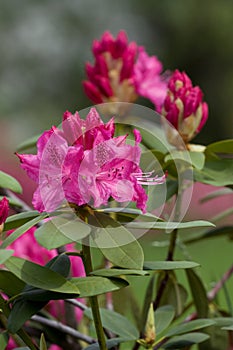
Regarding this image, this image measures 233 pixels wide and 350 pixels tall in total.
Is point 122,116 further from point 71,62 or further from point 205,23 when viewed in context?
point 71,62

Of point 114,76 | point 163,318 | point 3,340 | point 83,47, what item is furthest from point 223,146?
point 83,47

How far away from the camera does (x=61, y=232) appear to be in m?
0.58

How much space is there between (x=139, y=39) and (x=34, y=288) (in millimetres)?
13148

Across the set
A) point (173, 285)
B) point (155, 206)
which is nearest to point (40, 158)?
point (155, 206)

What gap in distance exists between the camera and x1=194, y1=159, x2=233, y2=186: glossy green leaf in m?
0.75

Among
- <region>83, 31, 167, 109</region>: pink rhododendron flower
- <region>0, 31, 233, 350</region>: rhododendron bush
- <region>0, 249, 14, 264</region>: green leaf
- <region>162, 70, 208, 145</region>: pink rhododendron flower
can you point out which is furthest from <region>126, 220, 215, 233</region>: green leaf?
<region>83, 31, 167, 109</region>: pink rhododendron flower

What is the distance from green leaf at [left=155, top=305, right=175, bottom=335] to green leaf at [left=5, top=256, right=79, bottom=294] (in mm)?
180

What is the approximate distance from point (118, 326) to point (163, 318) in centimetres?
4

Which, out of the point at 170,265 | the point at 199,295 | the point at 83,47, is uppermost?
the point at 170,265

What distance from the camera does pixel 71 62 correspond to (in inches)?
516

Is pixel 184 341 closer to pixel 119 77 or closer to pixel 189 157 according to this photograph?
pixel 189 157

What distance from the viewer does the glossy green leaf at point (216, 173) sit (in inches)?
29.4

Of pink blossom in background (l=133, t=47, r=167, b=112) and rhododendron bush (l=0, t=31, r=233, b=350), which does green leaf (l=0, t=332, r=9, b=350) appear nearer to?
rhododendron bush (l=0, t=31, r=233, b=350)

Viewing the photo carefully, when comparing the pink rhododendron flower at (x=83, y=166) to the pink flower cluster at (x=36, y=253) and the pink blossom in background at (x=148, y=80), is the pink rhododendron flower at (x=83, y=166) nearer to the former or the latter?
the pink flower cluster at (x=36, y=253)
